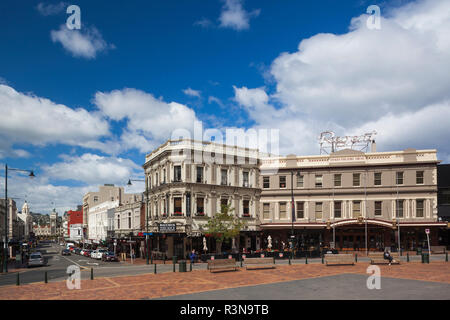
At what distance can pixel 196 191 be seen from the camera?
4622cm

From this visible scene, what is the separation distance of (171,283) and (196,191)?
2448 cm

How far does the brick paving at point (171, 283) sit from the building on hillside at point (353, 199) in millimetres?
23170

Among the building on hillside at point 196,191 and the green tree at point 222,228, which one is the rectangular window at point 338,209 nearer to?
the building on hillside at point 196,191

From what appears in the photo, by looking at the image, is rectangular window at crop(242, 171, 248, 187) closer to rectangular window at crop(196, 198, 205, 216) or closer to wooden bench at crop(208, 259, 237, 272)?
rectangular window at crop(196, 198, 205, 216)

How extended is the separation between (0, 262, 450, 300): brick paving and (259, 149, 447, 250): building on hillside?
23.2m

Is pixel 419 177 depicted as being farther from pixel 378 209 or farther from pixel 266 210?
pixel 266 210

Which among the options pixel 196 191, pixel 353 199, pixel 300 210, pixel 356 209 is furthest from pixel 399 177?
pixel 196 191

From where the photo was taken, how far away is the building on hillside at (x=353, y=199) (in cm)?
4941

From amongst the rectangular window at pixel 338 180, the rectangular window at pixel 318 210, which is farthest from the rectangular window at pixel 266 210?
the rectangular window at pixel 338 180

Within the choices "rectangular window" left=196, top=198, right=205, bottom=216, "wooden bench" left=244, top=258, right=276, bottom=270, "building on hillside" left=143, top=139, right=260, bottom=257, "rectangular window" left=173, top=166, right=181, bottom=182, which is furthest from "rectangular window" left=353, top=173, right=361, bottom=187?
"wooden bench" left=244, top=258, right=276, bottom=270
